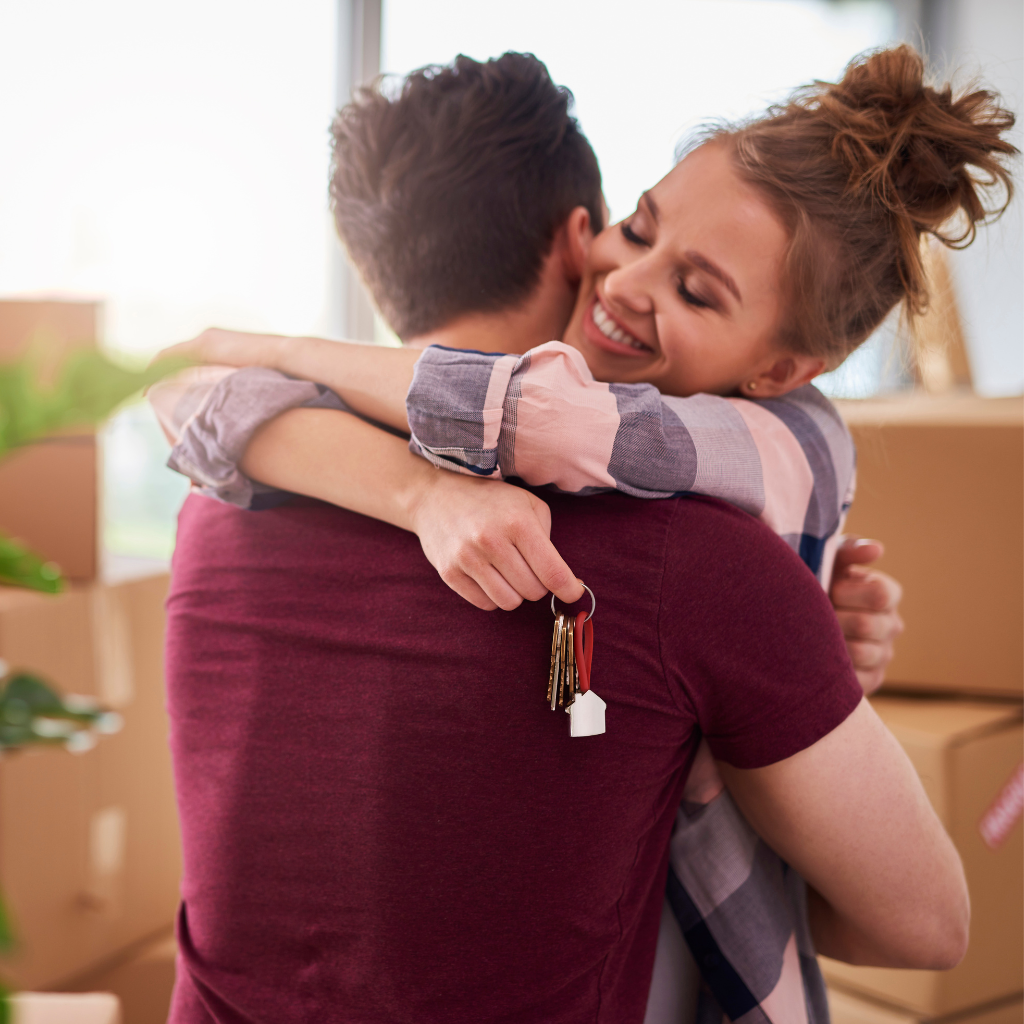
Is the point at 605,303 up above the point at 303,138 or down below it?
below

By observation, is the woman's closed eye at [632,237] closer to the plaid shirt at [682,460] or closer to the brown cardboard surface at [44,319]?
the plaid shirt at [682,460]

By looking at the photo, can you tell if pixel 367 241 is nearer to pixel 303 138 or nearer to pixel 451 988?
pixel 451 988

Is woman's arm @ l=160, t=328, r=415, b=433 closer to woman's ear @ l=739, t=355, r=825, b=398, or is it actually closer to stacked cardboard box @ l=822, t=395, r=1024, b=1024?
woman's ear @ l=739, t=355, r=825, b=398

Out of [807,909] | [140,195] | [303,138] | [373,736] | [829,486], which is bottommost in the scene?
[807,909]

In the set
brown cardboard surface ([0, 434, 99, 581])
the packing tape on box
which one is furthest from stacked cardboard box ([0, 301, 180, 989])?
the packing tape on box

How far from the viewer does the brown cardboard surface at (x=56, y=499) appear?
135cm

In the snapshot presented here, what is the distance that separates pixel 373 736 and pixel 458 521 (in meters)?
0.16

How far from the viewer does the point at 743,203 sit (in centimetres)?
83

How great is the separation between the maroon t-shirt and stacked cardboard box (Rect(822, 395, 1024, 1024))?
70cm

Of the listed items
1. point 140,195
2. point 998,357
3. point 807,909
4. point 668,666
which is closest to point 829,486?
point 668,666

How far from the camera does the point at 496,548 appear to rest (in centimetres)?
59

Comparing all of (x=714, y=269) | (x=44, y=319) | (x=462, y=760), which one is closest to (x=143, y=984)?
(x=44, y=319)

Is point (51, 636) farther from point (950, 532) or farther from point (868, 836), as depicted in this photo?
point (950, 532)

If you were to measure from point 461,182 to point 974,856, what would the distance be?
3.38 feet
